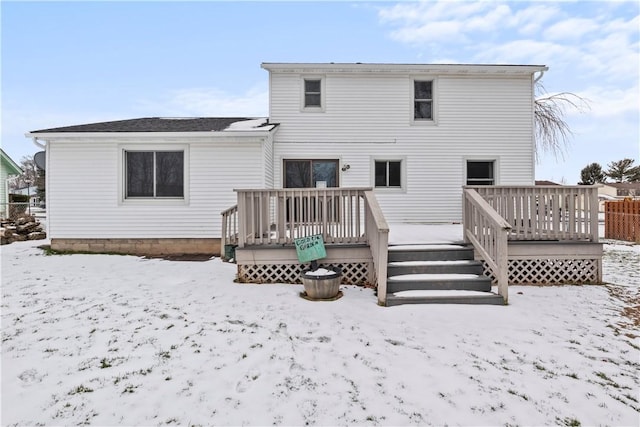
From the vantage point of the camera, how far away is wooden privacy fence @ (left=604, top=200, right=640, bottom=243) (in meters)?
11.8

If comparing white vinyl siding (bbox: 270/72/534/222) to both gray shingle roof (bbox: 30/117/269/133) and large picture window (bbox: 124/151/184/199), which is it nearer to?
gray shingle roof (bbox: 30/117/269/133)

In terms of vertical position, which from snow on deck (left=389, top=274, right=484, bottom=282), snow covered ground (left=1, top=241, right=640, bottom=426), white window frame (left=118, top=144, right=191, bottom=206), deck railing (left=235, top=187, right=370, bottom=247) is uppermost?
white window frame (left=118, top=144, right=191, bottom=206)

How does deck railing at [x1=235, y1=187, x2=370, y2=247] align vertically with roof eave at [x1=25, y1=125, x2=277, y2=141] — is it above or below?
below

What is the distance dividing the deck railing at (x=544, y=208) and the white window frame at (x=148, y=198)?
6.92 m

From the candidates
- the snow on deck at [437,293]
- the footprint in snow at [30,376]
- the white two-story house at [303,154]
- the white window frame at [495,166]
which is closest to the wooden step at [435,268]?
the snow on deck at [437,293]

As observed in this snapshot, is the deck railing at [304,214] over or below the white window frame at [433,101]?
below

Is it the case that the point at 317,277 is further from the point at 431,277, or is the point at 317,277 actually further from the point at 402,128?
the point at 402,128

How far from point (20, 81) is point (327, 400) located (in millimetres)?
23745

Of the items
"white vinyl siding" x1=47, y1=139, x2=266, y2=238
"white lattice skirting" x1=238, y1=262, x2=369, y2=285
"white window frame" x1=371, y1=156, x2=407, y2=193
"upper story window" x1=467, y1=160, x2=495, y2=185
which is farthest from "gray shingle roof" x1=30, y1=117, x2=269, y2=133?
"upper story window" x1=467, y1=160, x2=495, y2=185

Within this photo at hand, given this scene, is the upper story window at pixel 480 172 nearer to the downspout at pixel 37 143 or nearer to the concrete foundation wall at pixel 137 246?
the concrete foundation wall at pixel 137 246

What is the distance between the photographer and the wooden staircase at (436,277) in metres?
4.84

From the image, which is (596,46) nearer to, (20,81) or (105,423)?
(105,423)

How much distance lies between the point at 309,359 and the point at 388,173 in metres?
7.86

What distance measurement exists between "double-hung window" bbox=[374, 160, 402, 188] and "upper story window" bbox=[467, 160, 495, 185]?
2.19m
